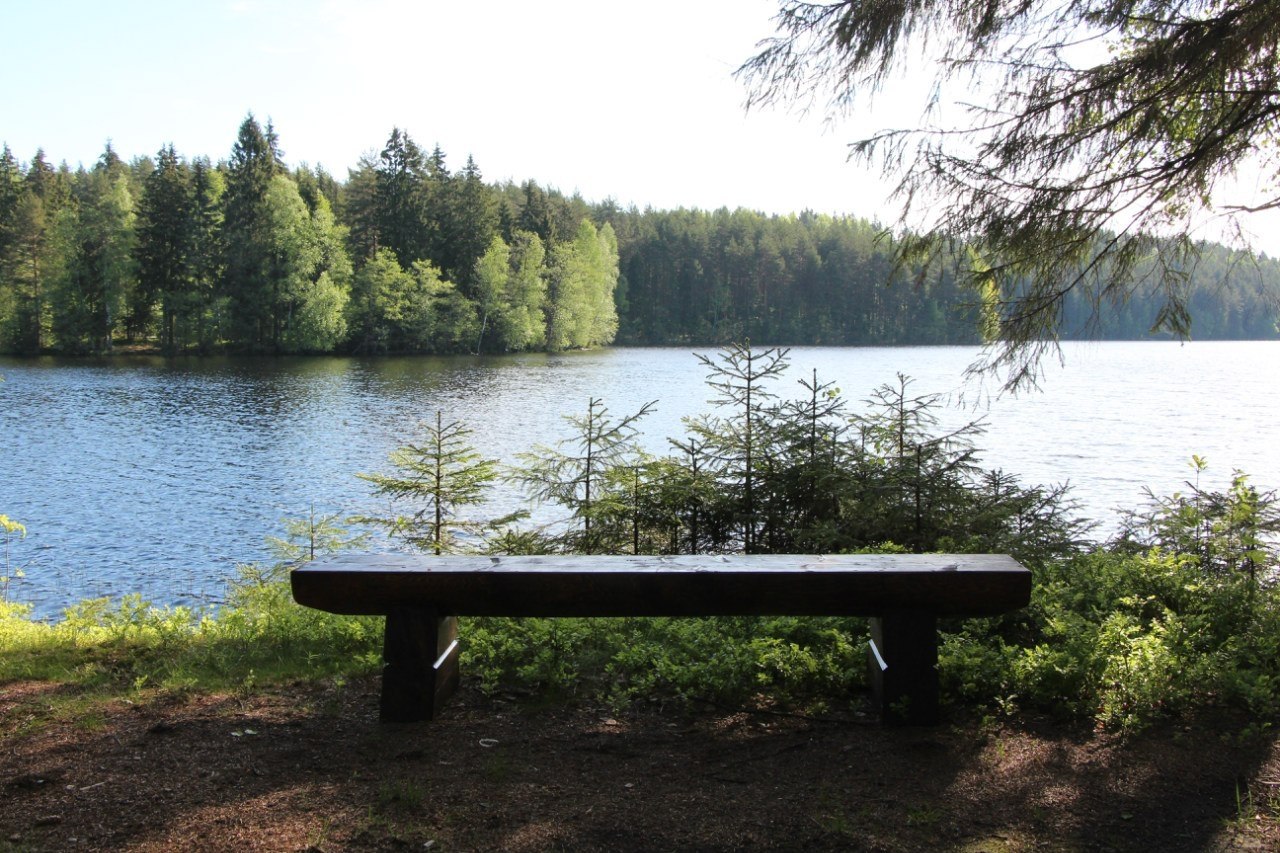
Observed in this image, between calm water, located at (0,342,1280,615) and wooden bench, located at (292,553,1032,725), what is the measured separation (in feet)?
8.85

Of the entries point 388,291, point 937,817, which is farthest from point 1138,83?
point 388,291

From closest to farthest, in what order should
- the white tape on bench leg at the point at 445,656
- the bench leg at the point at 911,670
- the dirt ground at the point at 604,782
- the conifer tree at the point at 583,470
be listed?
the dirt ground at the point at 604,782, the bench leg at the point at 911,670, the white tape on bench leg at the point at 445,656, the conifer tree at the point at 583,470

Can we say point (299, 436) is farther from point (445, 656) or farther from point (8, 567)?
point (445, 656)

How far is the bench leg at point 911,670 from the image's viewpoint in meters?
3.51

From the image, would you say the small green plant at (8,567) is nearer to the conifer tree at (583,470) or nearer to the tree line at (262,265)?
the conifer tree at (583,470)

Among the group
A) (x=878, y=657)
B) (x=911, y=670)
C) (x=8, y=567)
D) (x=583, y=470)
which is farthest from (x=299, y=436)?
(x=911, y=670)

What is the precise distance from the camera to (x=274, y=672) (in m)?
4.50

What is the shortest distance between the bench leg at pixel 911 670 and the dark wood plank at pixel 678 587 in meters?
0.09

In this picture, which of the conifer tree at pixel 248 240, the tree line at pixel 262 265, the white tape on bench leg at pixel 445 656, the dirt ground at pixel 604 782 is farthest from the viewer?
the conifer tree at pixel 248 240

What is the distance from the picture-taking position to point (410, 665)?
3.59 metres

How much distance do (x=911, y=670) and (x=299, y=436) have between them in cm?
2164

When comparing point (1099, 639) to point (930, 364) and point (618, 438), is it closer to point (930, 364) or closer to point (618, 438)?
point (618, 438)

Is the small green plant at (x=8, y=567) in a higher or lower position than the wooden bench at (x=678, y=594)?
lower

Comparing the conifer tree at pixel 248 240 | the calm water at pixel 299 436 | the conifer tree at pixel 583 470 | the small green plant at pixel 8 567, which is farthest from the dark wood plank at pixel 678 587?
the conifer tree at pixel 248 240
